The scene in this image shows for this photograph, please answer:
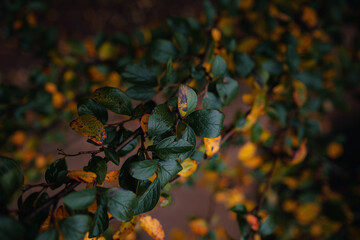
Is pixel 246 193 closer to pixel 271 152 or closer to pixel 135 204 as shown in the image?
pixel 271 152

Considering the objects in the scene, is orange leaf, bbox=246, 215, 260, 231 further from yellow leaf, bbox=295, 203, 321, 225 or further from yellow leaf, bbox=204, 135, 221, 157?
yellow leaf, bbox=295, 203, 321, 225

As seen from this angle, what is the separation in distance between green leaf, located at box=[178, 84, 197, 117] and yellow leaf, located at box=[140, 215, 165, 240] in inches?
9.7

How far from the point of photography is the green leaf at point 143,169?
365mm

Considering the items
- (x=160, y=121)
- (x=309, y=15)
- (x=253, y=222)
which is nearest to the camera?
(x=160, y=121)

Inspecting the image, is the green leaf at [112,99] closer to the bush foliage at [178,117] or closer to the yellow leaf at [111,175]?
the bush foliage at [178,117]

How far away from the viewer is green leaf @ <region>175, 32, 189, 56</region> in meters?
0.62

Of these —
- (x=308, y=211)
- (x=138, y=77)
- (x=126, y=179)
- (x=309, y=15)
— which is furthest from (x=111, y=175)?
(x=308, y=211)

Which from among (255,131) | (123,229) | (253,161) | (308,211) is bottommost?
(308,211)

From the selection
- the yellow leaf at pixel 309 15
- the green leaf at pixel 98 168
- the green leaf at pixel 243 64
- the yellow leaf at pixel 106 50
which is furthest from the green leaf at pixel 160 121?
the yellow leaf at pixel 309 15

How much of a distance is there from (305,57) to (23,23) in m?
1.19

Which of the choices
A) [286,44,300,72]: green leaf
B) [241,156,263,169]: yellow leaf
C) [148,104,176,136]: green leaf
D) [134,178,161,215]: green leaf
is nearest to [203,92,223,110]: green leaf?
[148,104,176,136]: green leaf

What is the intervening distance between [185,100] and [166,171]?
0.46 feet

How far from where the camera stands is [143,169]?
37 centimetres

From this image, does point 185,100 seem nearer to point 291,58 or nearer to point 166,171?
point 166,171
